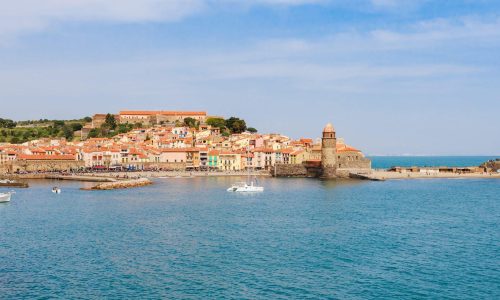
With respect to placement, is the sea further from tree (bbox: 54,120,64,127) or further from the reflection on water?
tree (bbox: 54,120,64,127)

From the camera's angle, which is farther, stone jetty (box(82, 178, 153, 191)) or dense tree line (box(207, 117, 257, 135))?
dense tree line (box(207, 117, 257, 135))

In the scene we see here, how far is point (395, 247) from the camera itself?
89.0ft

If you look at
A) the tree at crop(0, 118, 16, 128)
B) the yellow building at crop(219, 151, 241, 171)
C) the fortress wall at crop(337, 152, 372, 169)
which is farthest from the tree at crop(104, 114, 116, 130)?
the fortress wall at crop(337, 152, 372, 169)

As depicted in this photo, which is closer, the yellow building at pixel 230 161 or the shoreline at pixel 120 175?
the shoreline at pixel 120 175

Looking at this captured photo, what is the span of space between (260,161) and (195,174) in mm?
14008

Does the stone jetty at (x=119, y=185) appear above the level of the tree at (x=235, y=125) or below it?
below

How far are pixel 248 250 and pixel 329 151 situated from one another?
5326 cm

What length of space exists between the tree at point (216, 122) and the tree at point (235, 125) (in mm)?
1638

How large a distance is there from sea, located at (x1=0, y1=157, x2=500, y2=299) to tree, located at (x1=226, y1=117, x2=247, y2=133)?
253ft

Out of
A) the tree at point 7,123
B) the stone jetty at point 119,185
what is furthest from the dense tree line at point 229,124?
the stone jetty at point 119,185

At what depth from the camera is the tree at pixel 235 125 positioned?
123688mm

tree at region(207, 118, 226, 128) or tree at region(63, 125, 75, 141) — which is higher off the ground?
tree at region(207, 118, 226, 128)

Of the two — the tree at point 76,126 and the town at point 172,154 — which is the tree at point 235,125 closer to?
the town at point 172,154

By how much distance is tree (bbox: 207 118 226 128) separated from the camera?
4998 inches
